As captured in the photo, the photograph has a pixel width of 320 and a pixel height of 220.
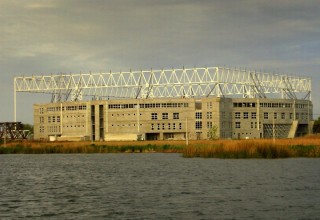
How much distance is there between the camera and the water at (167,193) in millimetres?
33031

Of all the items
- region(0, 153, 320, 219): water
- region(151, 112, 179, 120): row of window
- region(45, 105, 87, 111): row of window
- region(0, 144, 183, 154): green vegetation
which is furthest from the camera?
region(45, 105, 87, 111): row of window

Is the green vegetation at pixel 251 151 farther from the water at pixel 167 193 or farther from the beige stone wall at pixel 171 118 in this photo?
the beige stone wall at pixel 171 118

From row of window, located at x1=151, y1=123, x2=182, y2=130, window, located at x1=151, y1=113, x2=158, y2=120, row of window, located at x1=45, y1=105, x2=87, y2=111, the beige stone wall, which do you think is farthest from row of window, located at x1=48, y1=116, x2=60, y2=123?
row of window, located at x1=151, y1=123, x2=182, y2=130

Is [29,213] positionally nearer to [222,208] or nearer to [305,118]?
[222,208]

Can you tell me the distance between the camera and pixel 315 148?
77562 millimetres

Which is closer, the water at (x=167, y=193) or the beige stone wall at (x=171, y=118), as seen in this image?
the water at (x=167, y=193)

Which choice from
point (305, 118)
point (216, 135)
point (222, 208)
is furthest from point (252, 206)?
point (305, 118)

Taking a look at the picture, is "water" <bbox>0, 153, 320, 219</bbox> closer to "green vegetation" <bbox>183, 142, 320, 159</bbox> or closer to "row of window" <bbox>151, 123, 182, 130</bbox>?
"green vegetation" <bbox>183, 142, 320, 159</bbox>

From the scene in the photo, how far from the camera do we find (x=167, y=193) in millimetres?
41000

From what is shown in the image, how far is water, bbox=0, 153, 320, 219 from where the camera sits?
33031 mm

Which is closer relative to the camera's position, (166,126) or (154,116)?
(166,126)

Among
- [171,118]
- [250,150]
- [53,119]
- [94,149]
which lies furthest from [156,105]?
[250,150]

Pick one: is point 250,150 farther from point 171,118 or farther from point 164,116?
point 164,116

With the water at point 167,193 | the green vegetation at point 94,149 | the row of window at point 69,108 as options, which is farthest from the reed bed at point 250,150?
the row of window at point 69,108
